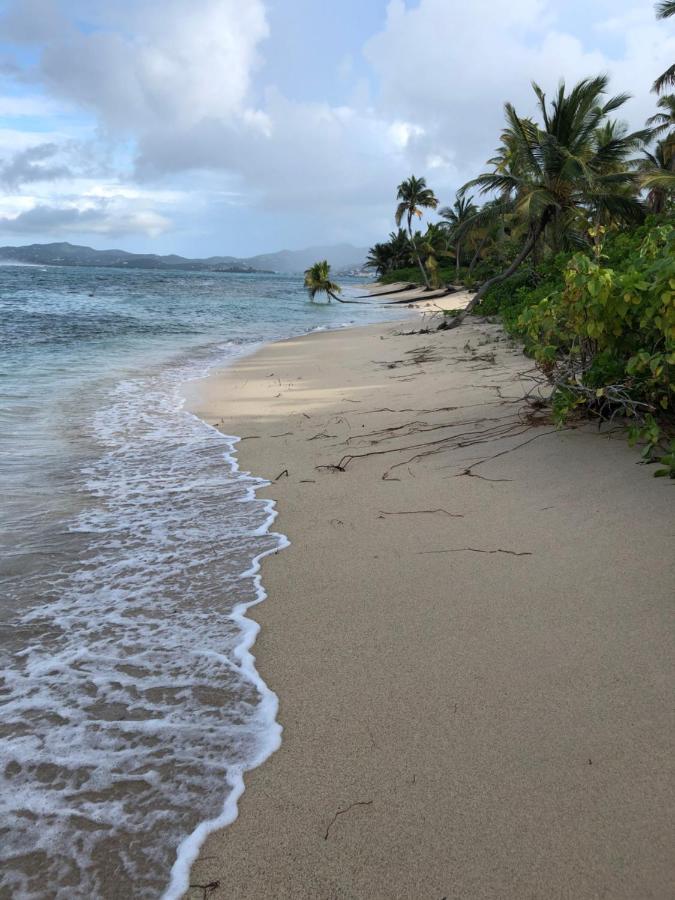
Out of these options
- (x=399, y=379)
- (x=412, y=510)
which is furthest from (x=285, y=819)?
(x=399, y=379)

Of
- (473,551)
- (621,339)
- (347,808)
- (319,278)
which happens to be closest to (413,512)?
(473,551)

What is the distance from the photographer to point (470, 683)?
243 cm

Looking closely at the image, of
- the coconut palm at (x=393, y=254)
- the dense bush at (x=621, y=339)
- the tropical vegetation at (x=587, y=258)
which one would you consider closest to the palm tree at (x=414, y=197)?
the tropical vegetation at (x=587, y=258)

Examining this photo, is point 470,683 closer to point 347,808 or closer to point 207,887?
point 347,808

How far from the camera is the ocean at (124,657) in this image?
1892 mm

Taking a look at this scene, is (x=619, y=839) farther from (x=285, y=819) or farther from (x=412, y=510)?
(x=412, y=510)

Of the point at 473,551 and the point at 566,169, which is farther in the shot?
the point at 566,169

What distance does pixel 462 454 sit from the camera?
533 cm

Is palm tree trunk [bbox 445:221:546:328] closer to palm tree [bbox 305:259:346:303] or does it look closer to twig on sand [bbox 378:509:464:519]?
twig on sand [bbox 378:509:464:519]

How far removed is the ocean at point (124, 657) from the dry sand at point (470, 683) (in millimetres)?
165

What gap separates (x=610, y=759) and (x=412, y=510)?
239cm

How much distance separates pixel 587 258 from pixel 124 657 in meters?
4.14

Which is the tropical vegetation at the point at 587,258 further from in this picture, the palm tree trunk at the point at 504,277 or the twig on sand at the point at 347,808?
the twig on sand at the point at 347,808

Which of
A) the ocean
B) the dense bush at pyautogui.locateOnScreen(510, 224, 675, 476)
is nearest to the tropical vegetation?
the dense bush at pyautogui.locateOnScreen(510, 224, 675, 476)
